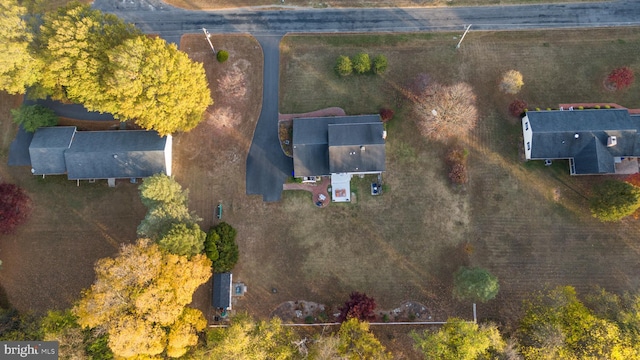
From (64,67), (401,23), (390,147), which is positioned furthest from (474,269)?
(64,67)

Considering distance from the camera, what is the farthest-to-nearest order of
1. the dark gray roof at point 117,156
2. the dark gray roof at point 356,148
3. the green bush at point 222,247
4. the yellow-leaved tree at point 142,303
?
the dark gray roof at point 117,156, the dark gray roof at point 356,148, the green bush at point 222,247, the yellow-leaved tree at point 142,303

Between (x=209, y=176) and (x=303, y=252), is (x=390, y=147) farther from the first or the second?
(x=209, y=176)

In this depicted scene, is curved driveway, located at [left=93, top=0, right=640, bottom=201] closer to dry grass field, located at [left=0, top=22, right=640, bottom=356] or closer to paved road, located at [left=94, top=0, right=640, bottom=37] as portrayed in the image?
paved road, located at [left=94, top=0, right=640, bottom=37]

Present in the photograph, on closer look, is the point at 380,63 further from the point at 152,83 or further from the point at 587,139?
the point at 152,83

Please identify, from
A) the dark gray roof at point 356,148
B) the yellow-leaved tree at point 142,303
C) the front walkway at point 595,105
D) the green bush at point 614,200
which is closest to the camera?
the yellow-leaved tree at point 142,303

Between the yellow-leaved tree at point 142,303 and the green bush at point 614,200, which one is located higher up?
the green bush at point 614,200

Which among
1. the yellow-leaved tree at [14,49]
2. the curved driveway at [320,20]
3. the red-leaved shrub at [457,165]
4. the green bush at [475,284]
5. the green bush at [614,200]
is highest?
the curved driveway at [320,20]

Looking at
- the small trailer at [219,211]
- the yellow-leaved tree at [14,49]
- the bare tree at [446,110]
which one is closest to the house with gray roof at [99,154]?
the yellow-leaved tree at [14,49]

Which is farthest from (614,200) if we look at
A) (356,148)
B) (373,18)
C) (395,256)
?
(373,18)

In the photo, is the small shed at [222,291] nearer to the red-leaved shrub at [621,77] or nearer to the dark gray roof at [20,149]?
the dark gray roof at [20,149]
